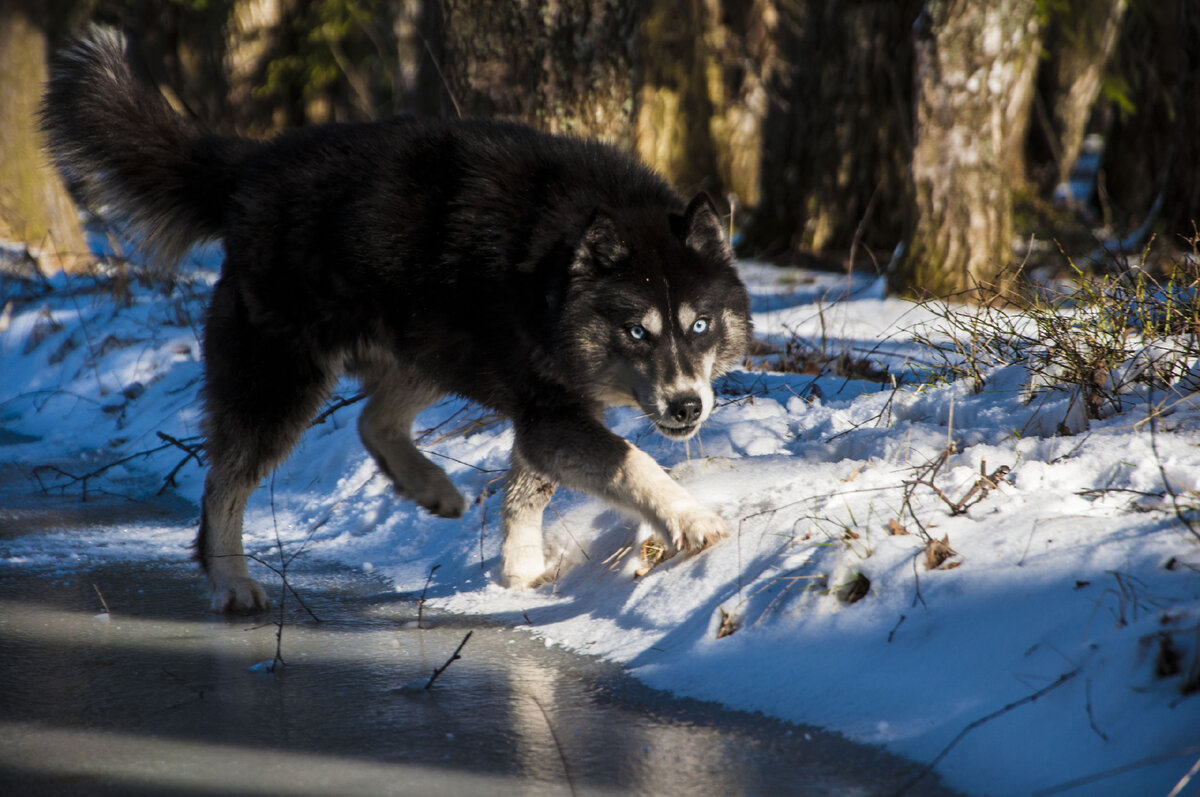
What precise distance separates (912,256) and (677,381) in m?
4.99

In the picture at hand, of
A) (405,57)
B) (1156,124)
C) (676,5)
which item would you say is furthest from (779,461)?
(405,57)

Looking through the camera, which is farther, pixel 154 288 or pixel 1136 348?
pixel 154 288

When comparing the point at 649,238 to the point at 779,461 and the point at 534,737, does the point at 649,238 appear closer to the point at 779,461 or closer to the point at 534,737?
the point at 779,461

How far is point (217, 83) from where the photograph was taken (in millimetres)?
18453

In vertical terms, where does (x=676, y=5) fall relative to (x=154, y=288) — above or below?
above

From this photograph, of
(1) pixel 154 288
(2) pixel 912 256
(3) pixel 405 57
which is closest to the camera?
(2) pixel 912 256

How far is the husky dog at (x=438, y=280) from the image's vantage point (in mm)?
4289

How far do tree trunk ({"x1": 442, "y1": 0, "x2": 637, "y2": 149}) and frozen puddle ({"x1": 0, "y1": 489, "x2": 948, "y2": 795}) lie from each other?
11.6ft

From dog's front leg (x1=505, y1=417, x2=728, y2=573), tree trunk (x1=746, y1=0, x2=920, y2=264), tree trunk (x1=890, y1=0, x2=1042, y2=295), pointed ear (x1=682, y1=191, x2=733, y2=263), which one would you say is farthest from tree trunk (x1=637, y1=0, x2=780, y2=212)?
dog's front leg (x1=505, y1=417, x2=728, y2=573)

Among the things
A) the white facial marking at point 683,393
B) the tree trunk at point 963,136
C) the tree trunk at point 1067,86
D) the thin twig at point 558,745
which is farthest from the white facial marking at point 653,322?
the tree trunk at point 1067,86

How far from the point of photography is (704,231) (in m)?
4.45

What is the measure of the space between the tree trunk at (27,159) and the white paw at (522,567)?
330 inches

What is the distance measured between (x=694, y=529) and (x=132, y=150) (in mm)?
2983

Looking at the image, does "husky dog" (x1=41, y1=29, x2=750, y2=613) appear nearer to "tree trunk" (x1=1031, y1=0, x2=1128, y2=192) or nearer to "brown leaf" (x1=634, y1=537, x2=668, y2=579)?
"brown leaf" (x1=634, y1=537, x2=668, y2=579)
